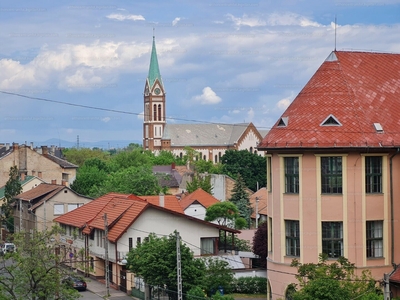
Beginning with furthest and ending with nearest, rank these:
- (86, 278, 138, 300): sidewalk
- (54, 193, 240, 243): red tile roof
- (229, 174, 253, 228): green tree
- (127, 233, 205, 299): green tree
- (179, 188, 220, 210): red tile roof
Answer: (229, 174, 253, 228): green tree, (179, 188, 220, 210): red tile roof, (54, 193, 240, 243): red tile roof, (86, 278, 138, 300): sidewalk, (127, 233, 205, 299): green tree

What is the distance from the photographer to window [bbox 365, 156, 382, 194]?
123ft

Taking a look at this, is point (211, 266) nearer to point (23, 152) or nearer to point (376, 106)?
point (376, 106)

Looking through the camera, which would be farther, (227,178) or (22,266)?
(227,178)

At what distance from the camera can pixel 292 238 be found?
38312 millimetres

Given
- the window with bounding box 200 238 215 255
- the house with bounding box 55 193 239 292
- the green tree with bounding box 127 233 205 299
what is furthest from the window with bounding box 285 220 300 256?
the window with bounding box 200 238 215 255

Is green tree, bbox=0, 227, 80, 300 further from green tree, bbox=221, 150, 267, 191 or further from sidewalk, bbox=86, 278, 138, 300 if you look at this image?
green tree, bbox=221, 150, 267, 191

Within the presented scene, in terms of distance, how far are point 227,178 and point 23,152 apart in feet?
86.9

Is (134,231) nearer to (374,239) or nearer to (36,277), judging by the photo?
(36,277)

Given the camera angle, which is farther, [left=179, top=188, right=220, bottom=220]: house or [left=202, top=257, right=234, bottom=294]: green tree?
[left=179, top=188, right=220, bottom=220]: house

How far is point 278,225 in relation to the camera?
128 ft

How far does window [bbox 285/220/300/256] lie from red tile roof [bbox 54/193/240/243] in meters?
15.3

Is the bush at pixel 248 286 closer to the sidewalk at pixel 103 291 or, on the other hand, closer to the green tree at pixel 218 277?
the green tree at pixel 218 277

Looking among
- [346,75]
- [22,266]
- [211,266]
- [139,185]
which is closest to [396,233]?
[346,75]

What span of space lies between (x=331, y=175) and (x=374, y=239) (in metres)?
3.51
